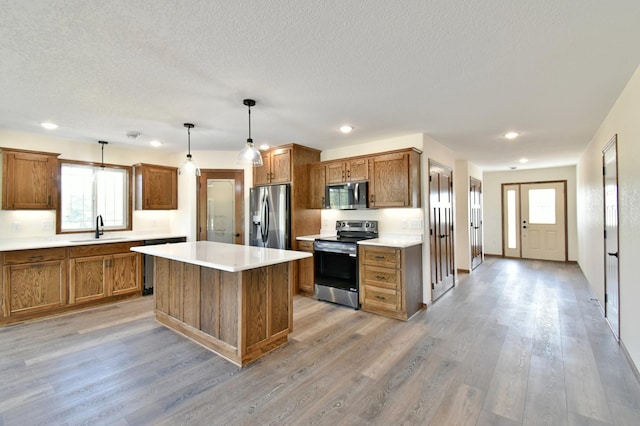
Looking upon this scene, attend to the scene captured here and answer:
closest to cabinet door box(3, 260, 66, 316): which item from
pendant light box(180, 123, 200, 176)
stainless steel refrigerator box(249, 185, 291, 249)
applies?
pendant light box(180, 123, 200, 176)

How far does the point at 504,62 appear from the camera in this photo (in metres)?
2.12

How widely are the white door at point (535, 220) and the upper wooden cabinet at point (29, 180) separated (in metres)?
9.58

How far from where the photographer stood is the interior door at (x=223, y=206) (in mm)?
5160

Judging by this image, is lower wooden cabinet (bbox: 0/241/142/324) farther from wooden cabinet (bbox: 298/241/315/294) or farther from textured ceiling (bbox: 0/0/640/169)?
wooden cabinet (bbox: 298/241/315/294)

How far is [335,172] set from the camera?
462 centimetres

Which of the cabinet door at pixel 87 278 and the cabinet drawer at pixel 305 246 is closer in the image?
the cabinet door at pixel 87 278

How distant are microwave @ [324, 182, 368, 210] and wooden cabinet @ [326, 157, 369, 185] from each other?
0.09 m

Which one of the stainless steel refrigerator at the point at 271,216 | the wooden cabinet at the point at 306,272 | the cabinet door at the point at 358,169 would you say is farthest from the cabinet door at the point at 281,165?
the wooden cabinet at the point at 306,272

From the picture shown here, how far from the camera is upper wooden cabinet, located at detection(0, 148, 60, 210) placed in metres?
3.76

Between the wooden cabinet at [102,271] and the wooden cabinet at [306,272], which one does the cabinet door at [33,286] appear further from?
the wooden cabinet at [306,272]

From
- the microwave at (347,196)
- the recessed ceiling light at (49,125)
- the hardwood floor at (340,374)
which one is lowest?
the hardwood floor at (340,374)

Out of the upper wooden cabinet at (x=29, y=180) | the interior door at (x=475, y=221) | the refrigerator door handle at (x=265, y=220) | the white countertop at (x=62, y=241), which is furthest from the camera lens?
the interior door at (x=475, y=221)

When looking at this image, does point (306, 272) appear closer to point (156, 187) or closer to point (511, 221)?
point (156, 187)

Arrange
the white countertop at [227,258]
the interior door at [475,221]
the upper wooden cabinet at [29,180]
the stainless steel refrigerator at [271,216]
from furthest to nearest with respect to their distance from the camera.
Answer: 1. the interior door at [475,221]
2. the stainless steel refrigerator at [271,216]
3. the upper wooden cabinet at [29,180]
4. the white countertop at [227,258]
